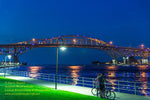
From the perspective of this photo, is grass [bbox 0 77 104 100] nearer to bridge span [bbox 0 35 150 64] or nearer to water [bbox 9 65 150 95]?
water [bbox 9 65 150 95]

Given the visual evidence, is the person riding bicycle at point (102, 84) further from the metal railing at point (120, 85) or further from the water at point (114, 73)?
the water at point (114, 73)

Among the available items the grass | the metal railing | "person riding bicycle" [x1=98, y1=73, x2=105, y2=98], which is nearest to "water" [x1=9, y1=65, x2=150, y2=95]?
the metal railing

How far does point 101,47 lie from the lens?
105 m

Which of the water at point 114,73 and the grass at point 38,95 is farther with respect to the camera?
the water at point 114,73

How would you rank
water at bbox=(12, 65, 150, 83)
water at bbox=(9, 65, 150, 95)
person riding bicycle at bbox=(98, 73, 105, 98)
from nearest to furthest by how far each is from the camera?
1. person riding bicycle at bbox=(98, 73, 105, 98)
2. water at bbox=(9, 65, 150, 95)
3. water at bbox=(12, 65, 150, 83)

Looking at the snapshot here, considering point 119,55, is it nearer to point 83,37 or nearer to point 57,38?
point 83,37

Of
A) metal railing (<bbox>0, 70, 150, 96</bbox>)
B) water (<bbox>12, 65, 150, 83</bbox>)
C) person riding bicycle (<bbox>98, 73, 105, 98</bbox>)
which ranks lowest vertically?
water (<bbox>12, 65, 150, 83</bbox>)

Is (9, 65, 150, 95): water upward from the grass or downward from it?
downward

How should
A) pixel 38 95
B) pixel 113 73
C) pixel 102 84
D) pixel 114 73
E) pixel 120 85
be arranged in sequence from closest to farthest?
pixel 102 84 < pixel 38 95 < pixel 120 85 < pixel 113 73 < pixel 114 73

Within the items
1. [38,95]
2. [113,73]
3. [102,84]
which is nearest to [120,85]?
[102,84]

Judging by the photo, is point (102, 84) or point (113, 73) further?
point (113, 73)

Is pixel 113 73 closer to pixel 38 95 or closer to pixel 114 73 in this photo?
pixel 114 73

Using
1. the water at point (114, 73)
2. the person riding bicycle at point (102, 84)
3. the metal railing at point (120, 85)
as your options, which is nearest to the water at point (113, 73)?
the water at point (114, 73)

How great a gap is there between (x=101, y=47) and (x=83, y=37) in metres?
26.2
